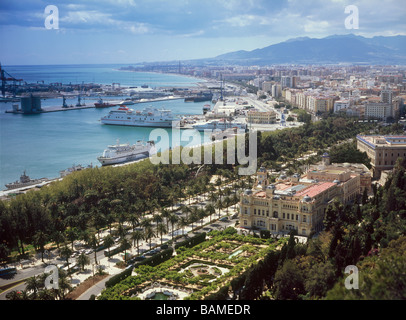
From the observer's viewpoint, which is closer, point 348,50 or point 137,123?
point 137,123

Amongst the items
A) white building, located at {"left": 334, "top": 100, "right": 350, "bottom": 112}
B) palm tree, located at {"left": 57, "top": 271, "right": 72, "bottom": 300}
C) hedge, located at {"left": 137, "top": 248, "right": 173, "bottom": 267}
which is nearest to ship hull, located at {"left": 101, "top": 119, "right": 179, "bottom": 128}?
white building, located at {"left": 334, "top": 100, "right": 350, "bottom": 112}

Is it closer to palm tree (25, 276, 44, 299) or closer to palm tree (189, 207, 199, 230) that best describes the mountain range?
palm tree (189, 207, 199, 230)

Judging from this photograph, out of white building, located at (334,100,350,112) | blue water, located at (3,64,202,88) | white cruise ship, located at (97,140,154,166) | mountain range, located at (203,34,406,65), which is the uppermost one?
mountain range, located at (203,34,406,65)

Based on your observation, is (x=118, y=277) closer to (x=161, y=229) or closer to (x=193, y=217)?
(x=161, y=229)

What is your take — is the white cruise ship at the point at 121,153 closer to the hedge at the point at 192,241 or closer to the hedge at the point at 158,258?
the hedge at the point at 192,241

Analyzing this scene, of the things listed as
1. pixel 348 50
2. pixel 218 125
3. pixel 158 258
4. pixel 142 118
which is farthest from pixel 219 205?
pixel 348 50

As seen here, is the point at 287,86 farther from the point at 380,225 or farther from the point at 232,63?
the point at 232,63

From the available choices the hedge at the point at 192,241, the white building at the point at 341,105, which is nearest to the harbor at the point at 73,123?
the white building at the point at 341,105
